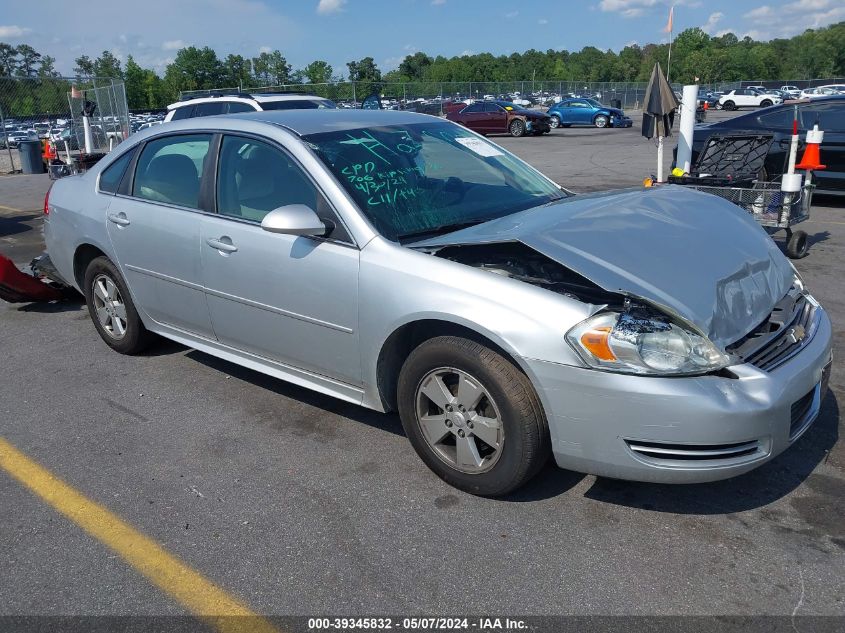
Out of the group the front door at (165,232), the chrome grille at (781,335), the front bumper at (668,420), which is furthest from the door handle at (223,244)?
the chrome grille at (781,335)

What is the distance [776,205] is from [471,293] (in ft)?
17.7

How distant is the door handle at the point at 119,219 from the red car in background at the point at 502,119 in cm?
2397

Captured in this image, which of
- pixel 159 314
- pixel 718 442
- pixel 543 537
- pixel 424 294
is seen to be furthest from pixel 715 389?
pixel 159 314

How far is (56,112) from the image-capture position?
24109 mm

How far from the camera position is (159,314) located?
4.59 metres

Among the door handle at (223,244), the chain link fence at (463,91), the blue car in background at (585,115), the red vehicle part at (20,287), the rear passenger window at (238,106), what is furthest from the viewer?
the chain link fence at (463,91)

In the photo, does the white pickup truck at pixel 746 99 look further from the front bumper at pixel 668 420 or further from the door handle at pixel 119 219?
the front bumper at pixel 668 420

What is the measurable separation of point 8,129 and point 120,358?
2011cm

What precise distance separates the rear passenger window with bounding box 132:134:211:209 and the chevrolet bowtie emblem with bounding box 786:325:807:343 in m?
3.17

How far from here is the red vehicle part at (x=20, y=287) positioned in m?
6.08

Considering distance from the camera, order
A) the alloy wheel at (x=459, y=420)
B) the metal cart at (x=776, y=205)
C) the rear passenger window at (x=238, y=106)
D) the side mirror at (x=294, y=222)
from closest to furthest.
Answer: the alloy wheel at (x=459, y=420) → the side mirror at (x=294, y=222) → the metal cart at (x=776, y=205) → the rear passenger window at (x=238, y=106)

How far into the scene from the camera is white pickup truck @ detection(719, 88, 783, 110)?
48.0m

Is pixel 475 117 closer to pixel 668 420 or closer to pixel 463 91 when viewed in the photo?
pixel 463 91

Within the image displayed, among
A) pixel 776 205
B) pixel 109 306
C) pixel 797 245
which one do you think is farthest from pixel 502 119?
pixel 109 306
